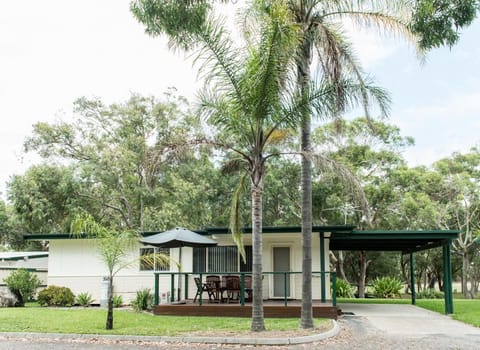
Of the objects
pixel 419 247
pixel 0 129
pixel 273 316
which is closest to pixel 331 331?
pixel 273 316

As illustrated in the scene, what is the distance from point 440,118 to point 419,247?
1600 cm

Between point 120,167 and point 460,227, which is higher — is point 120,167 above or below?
above

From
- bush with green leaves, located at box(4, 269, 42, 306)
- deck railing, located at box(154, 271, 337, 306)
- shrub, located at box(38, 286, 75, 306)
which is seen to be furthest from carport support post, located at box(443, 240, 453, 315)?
bush with green leaves, located at box(4, 269, 42, 306)

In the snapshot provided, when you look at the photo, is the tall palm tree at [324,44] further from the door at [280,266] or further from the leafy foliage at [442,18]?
the door at [280,266]

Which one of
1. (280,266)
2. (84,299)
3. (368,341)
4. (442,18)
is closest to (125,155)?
(84,299)

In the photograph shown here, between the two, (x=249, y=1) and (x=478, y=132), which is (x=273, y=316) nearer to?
(x=249, y=1)

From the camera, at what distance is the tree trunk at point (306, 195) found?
423 inches

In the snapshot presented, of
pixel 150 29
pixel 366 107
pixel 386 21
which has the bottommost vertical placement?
pixel 366 107

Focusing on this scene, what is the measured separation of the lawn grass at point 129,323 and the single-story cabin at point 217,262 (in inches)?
87.5

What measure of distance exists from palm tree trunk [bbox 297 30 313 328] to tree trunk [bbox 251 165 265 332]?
1108 millimetres

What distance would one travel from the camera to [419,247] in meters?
17.8

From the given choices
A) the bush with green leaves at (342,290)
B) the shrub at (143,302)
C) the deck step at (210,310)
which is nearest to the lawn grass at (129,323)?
the deck step at (210,310)

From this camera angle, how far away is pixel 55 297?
643 inches

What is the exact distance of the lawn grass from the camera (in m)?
10.3
